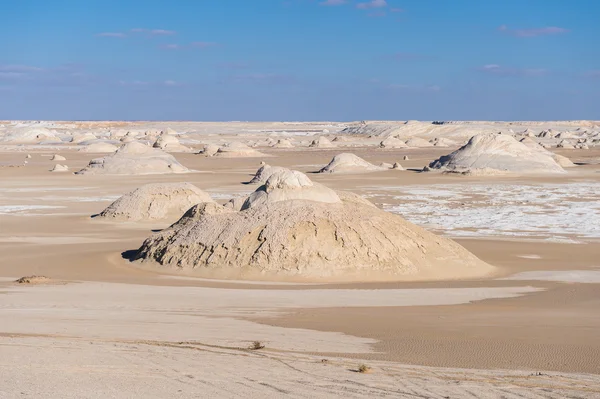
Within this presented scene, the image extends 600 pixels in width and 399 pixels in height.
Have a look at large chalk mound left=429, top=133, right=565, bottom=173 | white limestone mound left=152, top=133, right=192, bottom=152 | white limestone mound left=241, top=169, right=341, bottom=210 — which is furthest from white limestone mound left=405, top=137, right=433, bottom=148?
white limestone mound left=241, top=169, right=341, bottom=210

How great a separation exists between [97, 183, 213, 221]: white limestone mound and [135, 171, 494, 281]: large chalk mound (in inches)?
251

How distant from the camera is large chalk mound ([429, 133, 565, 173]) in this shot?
128 feet

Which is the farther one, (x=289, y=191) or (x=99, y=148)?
(x=99, y=148)

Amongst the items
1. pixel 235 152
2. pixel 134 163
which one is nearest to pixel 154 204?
pixel 134 163

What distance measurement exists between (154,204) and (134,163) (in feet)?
63.3

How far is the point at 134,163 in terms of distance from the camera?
39.0 m

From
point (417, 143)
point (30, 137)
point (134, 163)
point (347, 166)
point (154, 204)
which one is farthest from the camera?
point (30, 137)

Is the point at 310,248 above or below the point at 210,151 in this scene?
below

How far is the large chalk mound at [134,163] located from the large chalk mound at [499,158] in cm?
1172

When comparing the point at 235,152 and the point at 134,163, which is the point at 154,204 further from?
the point at 235,152

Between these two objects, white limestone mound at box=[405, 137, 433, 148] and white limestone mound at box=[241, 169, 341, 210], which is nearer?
white limestone mound at box=[241, 169, 341, 210]

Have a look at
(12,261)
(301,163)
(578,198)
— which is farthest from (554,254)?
(301,163)

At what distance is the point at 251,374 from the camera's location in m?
6.57

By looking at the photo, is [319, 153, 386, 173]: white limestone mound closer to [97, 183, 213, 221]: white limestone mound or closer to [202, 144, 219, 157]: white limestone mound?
Answer: [202, 144, 219, 157]: white limestone mound
